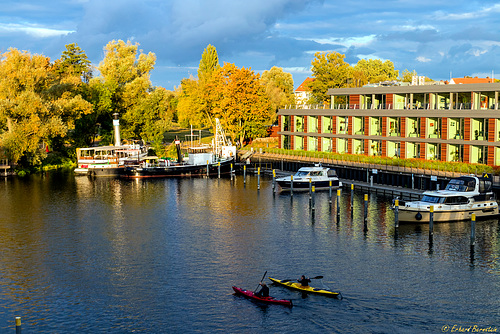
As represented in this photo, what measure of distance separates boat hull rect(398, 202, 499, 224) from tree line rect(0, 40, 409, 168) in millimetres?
69788

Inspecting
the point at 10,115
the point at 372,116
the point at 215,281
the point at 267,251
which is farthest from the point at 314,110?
the point at 215,281

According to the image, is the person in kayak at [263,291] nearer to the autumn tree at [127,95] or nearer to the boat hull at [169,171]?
the boat hull at [169,171]

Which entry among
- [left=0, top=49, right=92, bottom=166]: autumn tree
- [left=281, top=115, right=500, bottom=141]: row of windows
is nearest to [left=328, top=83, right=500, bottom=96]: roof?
[left=281, top=115, right=500, bottom=141]: row of windows

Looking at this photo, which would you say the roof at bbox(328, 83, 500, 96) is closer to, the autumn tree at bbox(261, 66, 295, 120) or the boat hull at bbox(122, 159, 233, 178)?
the boat hull at bbox(122, 159, 233, 178)

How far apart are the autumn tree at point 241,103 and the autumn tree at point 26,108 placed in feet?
113

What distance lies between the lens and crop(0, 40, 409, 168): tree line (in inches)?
4092

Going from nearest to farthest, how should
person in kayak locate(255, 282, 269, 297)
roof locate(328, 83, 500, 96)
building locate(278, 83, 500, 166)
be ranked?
person in kayak locate(255, 282, 269, 297) → roof locate(328, 83, 500, 96) → building locate(278, 83, 500, 166)

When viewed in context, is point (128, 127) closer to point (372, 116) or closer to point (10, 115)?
point (10, 115)

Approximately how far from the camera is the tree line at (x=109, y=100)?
104m

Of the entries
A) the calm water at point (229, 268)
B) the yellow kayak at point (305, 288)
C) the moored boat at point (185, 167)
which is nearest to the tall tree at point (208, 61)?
the moored boat at point (185, 167)

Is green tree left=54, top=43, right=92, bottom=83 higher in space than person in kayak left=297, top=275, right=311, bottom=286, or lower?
higher

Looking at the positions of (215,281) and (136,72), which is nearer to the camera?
(215,281)

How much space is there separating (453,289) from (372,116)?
62693 mm

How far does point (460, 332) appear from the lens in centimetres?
3556
